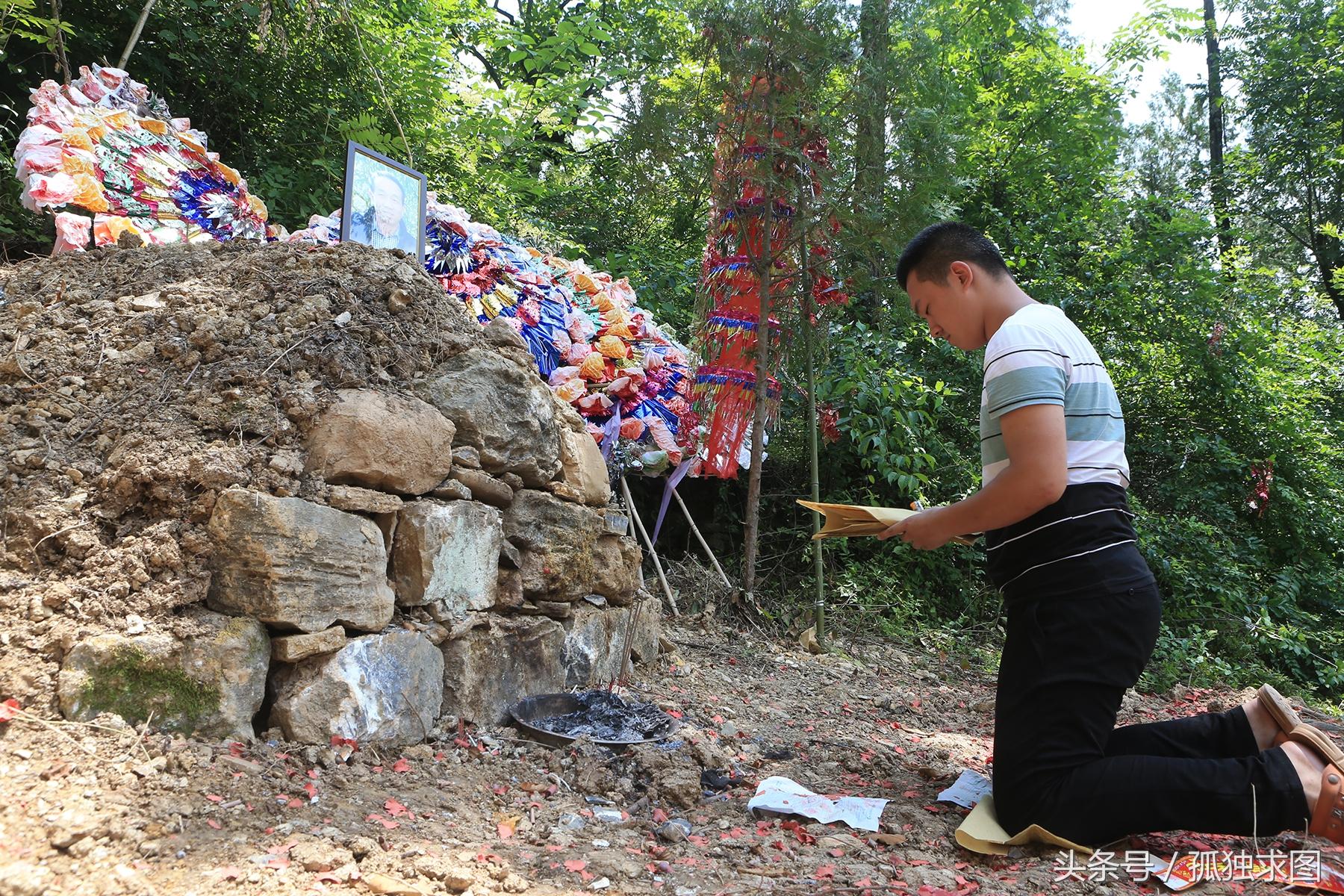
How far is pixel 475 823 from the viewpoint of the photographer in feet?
6.22

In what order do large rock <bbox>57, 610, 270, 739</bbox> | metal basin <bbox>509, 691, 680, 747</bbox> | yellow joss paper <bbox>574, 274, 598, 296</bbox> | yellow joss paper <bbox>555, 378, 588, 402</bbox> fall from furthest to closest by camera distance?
yellow joss paper <bbox>574, 274, 598, 296</bbox> → yellow joss paper <bbox>555, 378, 588, 402</bbox> → metal basin <bbox>509, 691, 680, 747</bbox> → large rock <bbox>57, 610, 270, 739</bbox>

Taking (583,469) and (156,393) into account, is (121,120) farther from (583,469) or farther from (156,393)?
(583,469)

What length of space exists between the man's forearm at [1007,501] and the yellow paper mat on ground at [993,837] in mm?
659

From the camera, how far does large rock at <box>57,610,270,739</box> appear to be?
1.86 meters

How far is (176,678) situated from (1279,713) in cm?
244

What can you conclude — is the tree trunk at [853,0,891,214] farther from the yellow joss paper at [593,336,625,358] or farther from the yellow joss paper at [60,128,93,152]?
the yellow joss paper at [60,128,93,152]

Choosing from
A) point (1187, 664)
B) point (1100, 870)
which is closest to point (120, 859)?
point (1100, 870)

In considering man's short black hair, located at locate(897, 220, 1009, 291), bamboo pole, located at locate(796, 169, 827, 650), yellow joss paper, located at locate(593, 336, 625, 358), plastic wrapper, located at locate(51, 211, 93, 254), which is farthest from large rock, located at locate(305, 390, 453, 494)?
bamboo pole, located at locate(796, 169, 827, 650)

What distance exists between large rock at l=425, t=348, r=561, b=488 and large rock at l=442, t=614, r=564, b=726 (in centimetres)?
50

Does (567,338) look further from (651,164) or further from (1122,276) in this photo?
(1122,276)

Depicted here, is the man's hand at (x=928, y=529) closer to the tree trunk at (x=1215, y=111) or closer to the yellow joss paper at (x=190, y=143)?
the yellow joss paper at (x=190, y=143)

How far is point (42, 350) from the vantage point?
2.48 meters

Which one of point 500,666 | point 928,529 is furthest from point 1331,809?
point 500,666

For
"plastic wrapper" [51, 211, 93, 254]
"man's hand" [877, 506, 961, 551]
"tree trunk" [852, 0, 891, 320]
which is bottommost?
"man's hand" [877, 506, 961, 551]
